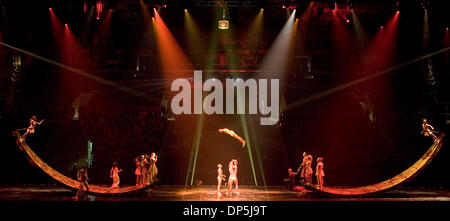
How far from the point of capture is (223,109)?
19656mm

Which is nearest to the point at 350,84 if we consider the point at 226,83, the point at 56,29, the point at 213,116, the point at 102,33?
the point at 226,83

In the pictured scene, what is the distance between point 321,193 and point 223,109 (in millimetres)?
9028

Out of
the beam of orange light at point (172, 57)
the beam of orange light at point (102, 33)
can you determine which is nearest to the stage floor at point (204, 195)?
the beam of orange light at point (172, 57)

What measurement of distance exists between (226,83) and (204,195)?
29.7 ft

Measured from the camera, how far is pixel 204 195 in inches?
468

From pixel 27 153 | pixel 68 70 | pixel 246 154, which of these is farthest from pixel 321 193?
pixel 68 70

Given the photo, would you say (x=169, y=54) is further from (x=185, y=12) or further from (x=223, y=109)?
(x=223, y=109)

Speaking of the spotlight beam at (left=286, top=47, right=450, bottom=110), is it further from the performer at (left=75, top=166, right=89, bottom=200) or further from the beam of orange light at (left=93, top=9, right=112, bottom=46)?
the performer at (left=75, top=166, right=89, bottom=200)

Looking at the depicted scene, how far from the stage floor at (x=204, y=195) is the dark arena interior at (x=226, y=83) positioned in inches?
85.1

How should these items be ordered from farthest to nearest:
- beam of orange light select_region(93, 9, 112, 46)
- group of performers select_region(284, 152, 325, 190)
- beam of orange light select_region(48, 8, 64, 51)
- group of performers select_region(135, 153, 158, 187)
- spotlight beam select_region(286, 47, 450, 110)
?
1. beam of orange light select_region(93, 9, 112, 46)
2. spotlight beam select_region(286, 47, 450, 110)
3. beam of orange light select_region(48, 8, 64, 51)
4. group of performers select_region(135, 153, 158, 187)
5. group of performers select_region(284, 152, 325, 190)

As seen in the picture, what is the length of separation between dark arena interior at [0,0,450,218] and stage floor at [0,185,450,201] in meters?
2.16

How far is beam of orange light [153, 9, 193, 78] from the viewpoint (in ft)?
65.8

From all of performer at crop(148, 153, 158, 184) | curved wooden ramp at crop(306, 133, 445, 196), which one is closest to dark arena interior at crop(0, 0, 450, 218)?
performer at crop(148, 153, 158, 184)

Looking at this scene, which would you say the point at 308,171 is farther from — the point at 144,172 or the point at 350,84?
the point at 350,84
